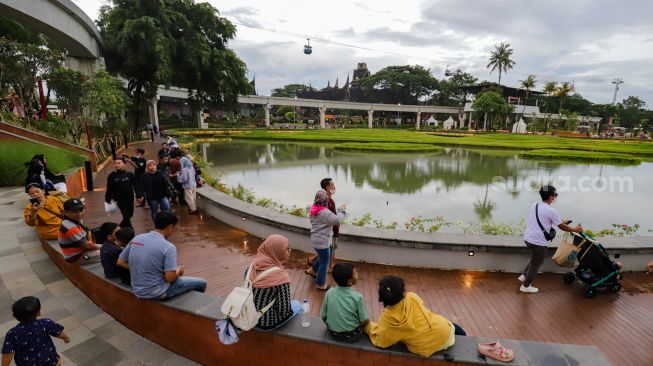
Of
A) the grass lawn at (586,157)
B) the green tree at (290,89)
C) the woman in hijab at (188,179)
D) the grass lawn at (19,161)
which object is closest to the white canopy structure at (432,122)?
the green tree at (290,89)

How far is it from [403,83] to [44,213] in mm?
69209

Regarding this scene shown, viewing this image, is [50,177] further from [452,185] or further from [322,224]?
[452,185]

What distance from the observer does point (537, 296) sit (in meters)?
4.45

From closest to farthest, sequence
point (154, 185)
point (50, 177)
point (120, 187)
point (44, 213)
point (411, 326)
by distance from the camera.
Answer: point (411, 326), point (44, 213), point (120, 187), point (154, 185), point (50, 177)

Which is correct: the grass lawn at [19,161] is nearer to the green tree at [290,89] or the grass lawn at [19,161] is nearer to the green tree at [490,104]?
the green tree at [490,104]

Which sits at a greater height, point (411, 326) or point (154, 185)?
point (154, 185)

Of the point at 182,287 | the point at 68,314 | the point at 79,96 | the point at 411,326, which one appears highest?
the point at 79,96

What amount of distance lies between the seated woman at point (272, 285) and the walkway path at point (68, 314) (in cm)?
111

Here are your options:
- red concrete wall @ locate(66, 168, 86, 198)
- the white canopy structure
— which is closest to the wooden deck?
red concrete wall @ locate(66, 168, 86, 198)

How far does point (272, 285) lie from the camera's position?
2.69 meters

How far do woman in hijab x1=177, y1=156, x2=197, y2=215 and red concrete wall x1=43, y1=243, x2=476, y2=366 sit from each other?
354cm

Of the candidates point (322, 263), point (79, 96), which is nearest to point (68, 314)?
point (322, 263)

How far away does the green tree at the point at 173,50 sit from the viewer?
21.7 m

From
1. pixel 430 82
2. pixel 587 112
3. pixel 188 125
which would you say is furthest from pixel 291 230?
pixel 587 112
